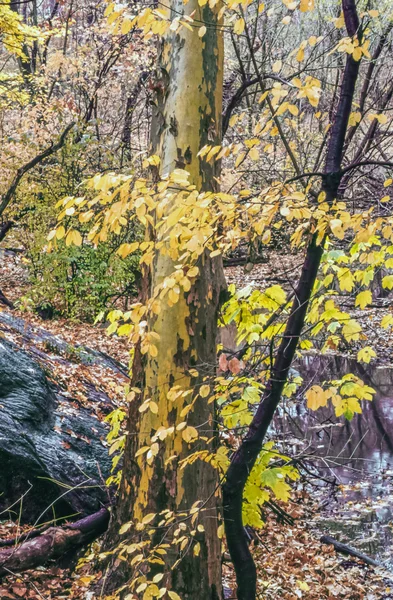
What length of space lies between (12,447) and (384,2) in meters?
11.2

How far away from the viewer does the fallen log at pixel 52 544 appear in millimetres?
3736

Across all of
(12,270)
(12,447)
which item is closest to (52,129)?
(12,270)

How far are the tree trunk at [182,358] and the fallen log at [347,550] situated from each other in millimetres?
2891

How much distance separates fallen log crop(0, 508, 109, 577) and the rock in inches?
7.9

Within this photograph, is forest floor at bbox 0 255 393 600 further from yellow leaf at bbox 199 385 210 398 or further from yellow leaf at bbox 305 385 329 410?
yellow leaf at bbox 305 385 329 410

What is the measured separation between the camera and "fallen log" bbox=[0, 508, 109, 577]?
3.74m

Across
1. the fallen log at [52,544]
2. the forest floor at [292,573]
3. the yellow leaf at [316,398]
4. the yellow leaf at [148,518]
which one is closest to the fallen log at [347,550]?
the forest floor at [292,573]

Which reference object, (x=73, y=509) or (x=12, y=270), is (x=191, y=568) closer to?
(x=73, y=509)

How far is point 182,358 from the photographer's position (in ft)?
11.4

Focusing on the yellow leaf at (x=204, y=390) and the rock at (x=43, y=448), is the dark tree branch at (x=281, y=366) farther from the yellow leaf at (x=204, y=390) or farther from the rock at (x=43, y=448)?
the rock at (x=43, y=448)

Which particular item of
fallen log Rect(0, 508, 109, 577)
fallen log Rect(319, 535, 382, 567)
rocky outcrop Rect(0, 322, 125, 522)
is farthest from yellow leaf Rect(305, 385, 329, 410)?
fallen log Rect(319, 535, 382, 567)

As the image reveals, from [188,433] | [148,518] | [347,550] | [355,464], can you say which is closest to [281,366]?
[188,433]

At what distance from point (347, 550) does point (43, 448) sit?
3.43 m

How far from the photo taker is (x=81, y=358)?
846 centimetres
